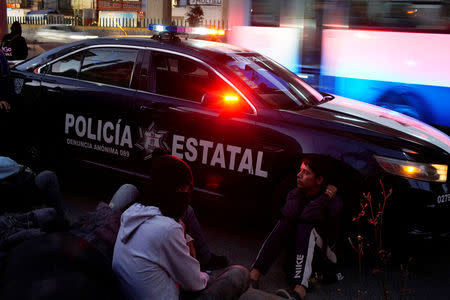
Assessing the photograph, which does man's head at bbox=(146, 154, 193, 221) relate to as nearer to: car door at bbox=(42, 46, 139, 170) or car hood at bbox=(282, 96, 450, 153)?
car hood at bbox=(282, 96, 450, 153)

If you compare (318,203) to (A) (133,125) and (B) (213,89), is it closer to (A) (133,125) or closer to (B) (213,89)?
(B) (213,89)

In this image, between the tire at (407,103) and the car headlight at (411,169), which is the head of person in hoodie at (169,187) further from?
the tire at (407,103)

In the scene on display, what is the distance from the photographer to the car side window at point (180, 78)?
14.7ft

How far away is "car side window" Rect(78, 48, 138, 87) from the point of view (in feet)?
15.5

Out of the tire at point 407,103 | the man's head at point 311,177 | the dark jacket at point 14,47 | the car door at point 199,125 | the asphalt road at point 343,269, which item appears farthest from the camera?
the dark jacket at point 14,47

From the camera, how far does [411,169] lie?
3652 millimetres

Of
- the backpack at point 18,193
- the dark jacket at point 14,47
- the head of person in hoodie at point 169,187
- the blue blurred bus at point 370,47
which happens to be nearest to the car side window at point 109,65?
the backpack at point 18,193

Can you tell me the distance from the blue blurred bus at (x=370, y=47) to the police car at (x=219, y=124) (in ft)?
8.93

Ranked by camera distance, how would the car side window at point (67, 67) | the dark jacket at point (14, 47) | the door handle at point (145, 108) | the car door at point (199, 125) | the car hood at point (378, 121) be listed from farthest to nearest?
1. the dark jacket at point (14, 47)
2. the car side window at point (67, 67)
3. the door handle at point (145, 108)
4. the car door at point (199, 125)
5. the car hood at point (378, 121)

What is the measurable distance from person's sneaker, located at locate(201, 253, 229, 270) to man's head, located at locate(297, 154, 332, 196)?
0.78 meters

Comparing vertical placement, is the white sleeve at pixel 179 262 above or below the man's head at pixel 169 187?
below

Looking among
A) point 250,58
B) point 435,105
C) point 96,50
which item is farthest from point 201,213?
point 435,105

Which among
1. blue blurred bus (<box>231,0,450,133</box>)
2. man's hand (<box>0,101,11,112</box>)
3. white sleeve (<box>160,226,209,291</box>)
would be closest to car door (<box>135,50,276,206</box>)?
man's hand (<box>0,101,11,112</box>)

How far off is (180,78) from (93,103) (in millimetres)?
842
